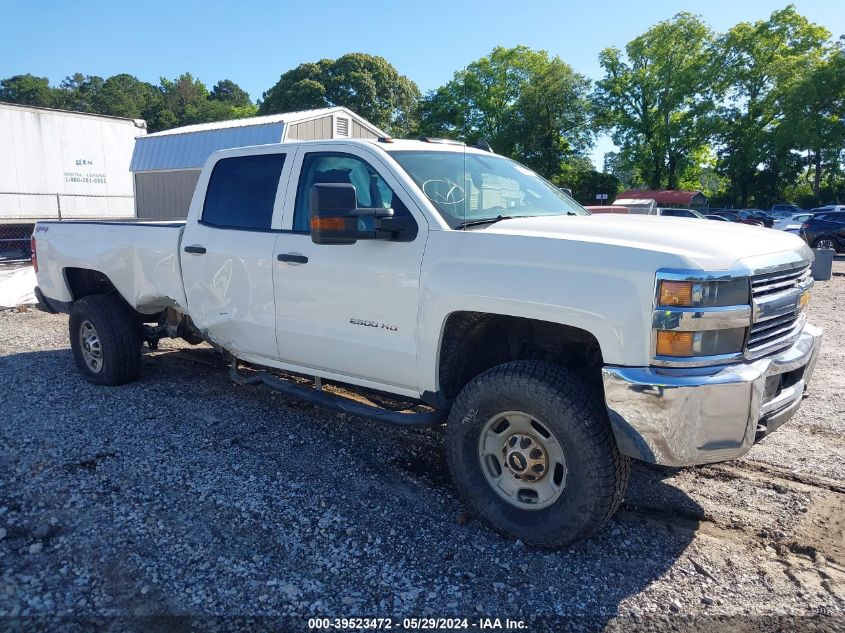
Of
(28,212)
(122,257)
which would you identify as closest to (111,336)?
(122,257)

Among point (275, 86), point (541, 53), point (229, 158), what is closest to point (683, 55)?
point (541, 53)

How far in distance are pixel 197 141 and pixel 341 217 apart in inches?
749

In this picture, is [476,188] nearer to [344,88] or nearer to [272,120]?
[272,120]

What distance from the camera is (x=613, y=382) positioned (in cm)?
286

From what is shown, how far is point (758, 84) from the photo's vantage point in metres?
45.8

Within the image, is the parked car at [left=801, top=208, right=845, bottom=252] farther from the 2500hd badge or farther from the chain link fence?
the 2500hd badge

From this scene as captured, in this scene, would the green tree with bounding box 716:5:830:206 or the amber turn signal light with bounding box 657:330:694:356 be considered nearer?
the amber turn signal light with bounding box 657:330:694:356

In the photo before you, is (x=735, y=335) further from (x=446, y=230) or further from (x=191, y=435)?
(x=191, y=435)

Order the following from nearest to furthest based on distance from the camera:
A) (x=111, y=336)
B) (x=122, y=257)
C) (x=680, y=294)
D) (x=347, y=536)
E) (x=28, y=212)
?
(x=680, y=294) → (x=347, y=536) → (x=122, y=257) → (x=111, y=336) → (x=28, y=212)

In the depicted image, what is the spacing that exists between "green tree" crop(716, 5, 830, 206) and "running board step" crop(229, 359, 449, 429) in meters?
47.7

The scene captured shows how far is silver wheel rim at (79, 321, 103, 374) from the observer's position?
582 centimetres

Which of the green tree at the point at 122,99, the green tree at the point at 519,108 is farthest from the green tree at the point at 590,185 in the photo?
the green tree at the point at 122,99

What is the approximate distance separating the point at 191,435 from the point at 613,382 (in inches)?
127

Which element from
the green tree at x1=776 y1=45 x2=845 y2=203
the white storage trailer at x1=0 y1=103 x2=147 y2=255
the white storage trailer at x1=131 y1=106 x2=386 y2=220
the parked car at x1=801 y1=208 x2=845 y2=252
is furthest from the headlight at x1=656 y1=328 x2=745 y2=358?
the green tree at x1=776 y1=45 x2=845 y2=203
